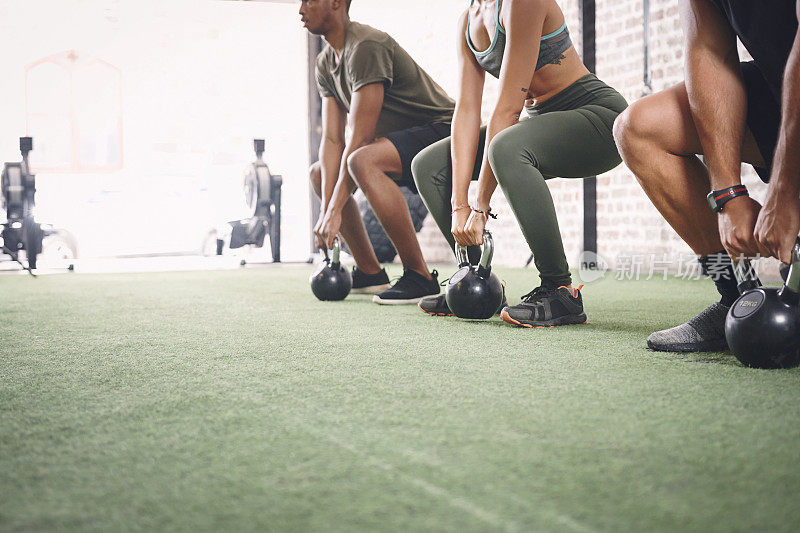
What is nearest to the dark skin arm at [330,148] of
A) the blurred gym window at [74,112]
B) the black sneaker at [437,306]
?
the black sneaker at [437,306]

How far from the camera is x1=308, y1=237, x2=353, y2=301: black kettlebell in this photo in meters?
2.60

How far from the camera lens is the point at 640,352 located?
4.69 ft

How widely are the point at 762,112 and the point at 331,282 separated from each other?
1.59 meters

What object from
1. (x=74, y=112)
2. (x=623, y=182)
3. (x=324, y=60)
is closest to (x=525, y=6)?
(x=324, y=60)

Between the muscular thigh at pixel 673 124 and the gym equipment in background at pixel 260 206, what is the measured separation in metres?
4.24

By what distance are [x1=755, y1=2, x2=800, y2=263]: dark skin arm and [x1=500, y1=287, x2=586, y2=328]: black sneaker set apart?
0.71m

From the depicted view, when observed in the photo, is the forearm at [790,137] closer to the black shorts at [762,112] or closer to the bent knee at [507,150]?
the black shorts at [762,112]

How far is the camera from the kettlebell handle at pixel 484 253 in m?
1.82

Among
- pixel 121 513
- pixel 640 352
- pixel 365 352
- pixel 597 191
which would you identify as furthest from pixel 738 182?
pixel 597 191

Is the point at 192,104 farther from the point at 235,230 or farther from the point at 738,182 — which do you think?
the point at 738,182

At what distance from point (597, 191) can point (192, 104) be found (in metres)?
4.20

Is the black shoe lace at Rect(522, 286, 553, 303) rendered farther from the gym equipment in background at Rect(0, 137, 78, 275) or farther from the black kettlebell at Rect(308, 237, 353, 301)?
the gym equipment in background at Rect(0, 137, 78, 275)

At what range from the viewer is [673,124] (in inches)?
55.7

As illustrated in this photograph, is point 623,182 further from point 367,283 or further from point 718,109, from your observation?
point 718,109
